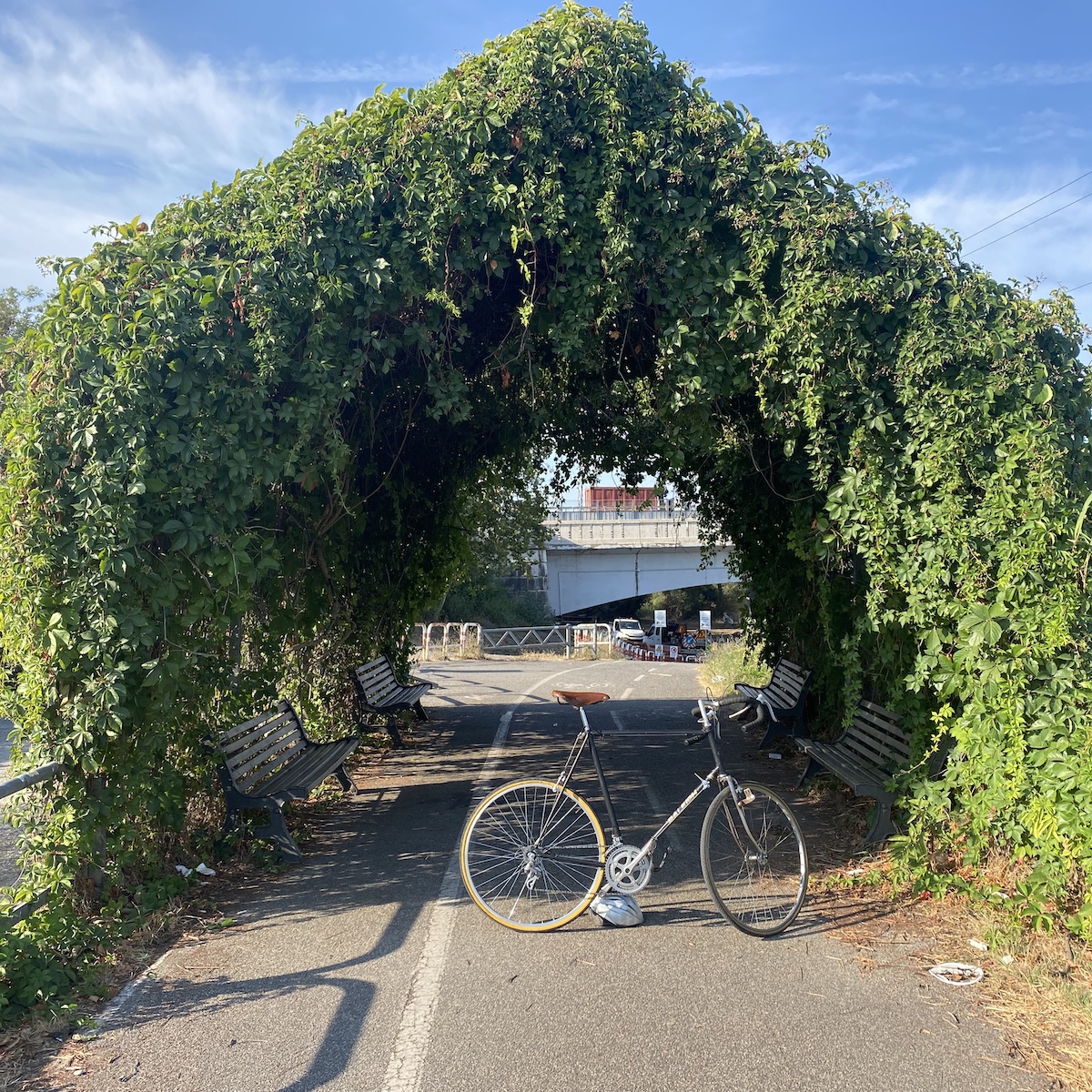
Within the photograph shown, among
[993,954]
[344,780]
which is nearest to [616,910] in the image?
[993,954]

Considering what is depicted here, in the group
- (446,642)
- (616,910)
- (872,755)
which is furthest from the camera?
(446,642)

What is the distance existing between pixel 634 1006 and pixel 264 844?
135 inches

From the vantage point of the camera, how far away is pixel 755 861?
568cm

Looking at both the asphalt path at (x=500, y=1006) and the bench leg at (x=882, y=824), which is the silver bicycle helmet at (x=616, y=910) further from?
the bench leg at (x=882, y=824)

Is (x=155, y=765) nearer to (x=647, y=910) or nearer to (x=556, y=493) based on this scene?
(x=647, y=910)

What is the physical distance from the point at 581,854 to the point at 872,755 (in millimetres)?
2702

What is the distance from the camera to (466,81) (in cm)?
588

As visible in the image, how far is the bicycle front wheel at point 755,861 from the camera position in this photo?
5051mm

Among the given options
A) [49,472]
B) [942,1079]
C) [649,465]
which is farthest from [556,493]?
[942,1079]

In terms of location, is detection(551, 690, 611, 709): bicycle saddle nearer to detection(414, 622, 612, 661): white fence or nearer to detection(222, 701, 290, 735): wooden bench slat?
detection(222, 701, 290, 735): wooden bench slat

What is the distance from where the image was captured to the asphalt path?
144 inches

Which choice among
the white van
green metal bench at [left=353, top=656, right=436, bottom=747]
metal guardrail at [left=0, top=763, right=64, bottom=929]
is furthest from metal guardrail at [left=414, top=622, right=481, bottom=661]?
metal guardrail at [left=0, top=763, right=64, bottom=929]

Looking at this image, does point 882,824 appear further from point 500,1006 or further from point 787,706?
point 787,706

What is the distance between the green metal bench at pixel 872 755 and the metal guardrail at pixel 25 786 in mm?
4945
